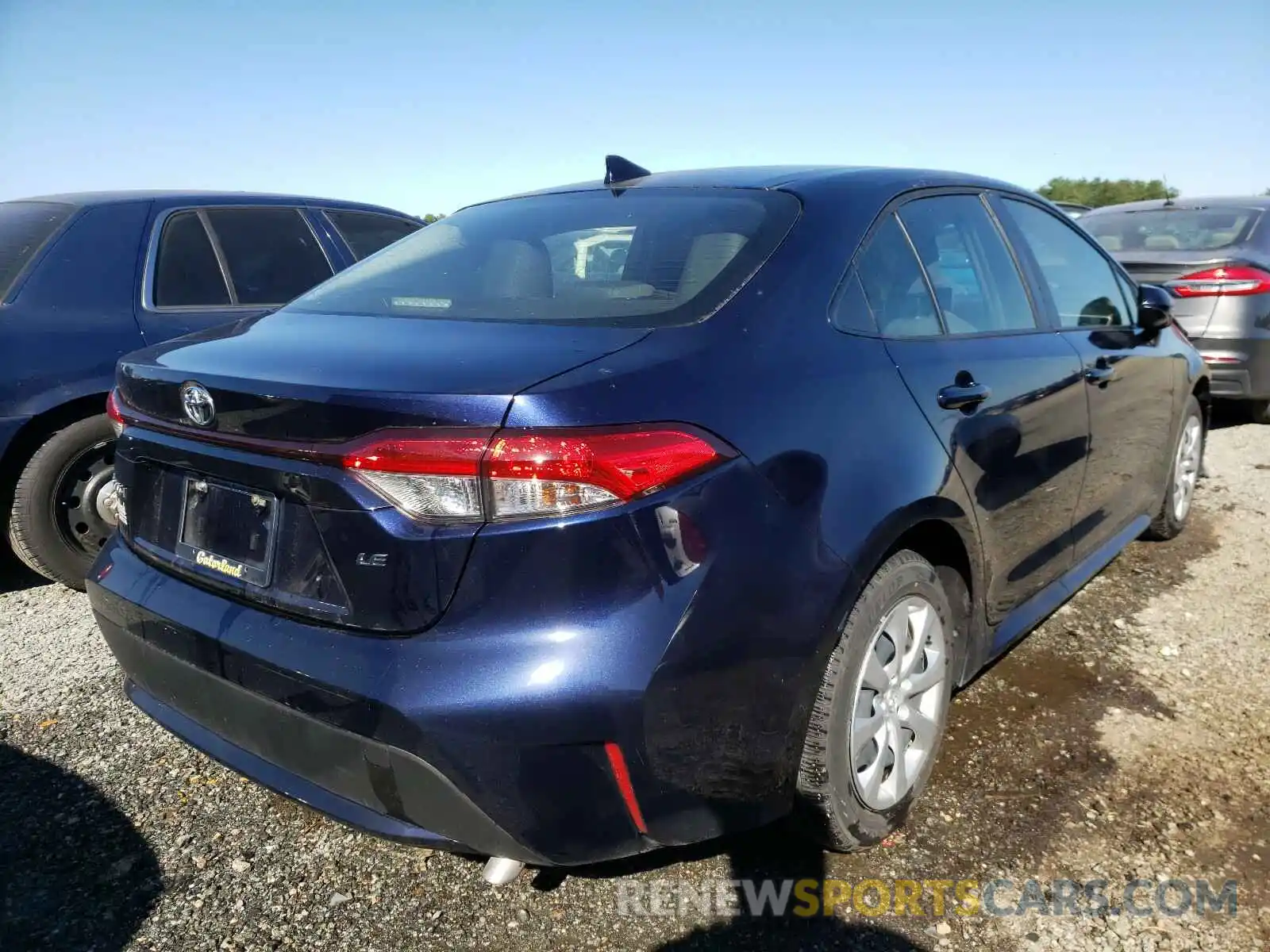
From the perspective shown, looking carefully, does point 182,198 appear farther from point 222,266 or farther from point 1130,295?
point 1130,295

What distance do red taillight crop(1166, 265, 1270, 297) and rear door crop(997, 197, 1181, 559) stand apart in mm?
2667

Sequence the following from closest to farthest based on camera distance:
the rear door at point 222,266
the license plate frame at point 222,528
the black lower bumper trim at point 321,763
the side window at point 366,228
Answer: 1. the black lower bumper trim at point 321,763
2. the license plate frame at point 222,528
3. the rear door at point 222,266
4. the side window at point 366,228

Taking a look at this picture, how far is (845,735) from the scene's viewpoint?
2.03 meters

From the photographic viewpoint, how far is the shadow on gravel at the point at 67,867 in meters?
2.05

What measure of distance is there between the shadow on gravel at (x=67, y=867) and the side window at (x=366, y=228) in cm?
312

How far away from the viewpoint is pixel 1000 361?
259cm

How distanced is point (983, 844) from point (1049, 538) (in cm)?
104

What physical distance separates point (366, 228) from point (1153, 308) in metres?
3.87

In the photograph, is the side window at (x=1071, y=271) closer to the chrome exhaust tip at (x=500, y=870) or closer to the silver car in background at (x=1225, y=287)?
the chrome exhaust tip at (x=500, y=870)

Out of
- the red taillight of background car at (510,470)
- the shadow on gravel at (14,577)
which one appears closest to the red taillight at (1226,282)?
the red taillight of background car at (510,470)

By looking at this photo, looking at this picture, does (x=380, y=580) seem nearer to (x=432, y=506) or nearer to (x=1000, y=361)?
(x=432, y=506)

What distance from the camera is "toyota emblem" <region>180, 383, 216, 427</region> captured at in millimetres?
1869

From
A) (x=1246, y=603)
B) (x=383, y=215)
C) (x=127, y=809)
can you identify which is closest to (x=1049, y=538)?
(x=1246, y=603)

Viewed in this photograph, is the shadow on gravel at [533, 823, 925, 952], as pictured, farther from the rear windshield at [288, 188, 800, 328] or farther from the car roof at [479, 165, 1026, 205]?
the car roof at [479, 165, 1026, 205]
